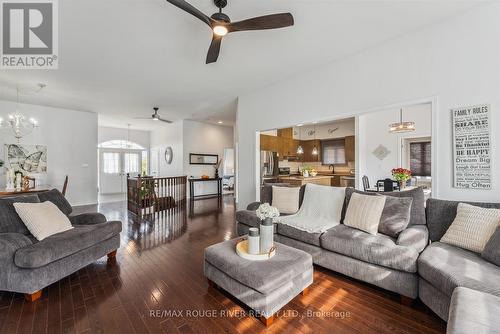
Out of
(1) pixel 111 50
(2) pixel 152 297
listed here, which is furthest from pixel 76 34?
(2) pixel 152 297

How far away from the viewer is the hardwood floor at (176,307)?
1.70 m

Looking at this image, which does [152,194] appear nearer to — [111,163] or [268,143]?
[268,143]

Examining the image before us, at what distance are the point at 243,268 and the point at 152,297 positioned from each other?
1.02 meters

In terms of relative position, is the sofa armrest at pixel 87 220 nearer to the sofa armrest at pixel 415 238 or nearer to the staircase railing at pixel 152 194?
the staircase railing at pixel 152 194

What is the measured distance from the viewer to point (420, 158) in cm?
618

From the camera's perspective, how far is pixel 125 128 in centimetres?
977

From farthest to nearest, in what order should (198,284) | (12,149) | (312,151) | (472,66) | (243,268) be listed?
(312,151) → (12,149) → (472,66) → (198,284) → (243,268)

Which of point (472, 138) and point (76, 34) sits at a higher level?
point (76, 34)

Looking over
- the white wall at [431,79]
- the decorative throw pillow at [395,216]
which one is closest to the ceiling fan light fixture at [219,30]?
the white wall at [431,79]

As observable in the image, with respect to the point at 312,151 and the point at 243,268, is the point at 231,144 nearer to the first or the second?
the point at 312,151

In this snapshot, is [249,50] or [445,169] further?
[249,50]

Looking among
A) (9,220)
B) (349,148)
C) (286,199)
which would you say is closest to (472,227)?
(286,199)

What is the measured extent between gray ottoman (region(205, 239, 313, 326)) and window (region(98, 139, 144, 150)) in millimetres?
9503

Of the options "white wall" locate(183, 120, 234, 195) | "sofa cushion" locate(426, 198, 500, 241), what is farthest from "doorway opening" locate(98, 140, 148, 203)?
"sofa cushion" locate(426, 198, 500, 241)
